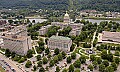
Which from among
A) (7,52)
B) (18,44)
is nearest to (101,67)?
(18,44)

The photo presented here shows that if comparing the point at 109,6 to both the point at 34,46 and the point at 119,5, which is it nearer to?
the point at 119,5

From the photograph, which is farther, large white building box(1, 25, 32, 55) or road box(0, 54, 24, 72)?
large white building box(1, 25, 32, 55)

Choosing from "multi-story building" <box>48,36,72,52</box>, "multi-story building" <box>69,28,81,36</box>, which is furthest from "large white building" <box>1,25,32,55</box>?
"multi-story building" <box>69,28,81,36</box>

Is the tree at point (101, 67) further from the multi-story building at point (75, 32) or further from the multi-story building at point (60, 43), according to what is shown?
the multi-story building at point (75, 32)

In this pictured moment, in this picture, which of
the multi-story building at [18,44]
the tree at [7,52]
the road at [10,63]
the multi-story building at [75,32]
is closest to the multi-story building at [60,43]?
the multi-story building at [18,44]

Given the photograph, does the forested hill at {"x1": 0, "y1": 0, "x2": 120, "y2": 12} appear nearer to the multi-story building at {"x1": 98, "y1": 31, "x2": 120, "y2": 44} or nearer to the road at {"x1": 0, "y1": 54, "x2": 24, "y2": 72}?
the multi-story building at {"x1": 98, "y1": 31, "x2": 120, "y2": 44}

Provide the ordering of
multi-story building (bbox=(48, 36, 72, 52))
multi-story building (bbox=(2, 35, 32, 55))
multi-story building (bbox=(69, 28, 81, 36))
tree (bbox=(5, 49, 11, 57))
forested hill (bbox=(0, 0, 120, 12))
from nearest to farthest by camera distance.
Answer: multi-story building (bbox=(2, 35, 32, 55)), tree (bbox=(5, 49, 11, 57)), multi-story building (bbox=(48, 36, 72, 52)), multi-story building (bbox=(69, 28, 81, 36)), forested hill (bbox=(0, 0, 120, 12))
